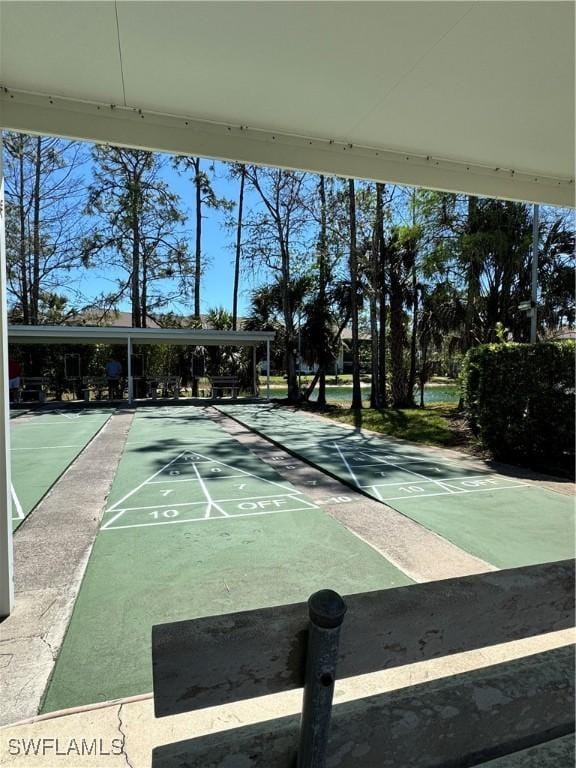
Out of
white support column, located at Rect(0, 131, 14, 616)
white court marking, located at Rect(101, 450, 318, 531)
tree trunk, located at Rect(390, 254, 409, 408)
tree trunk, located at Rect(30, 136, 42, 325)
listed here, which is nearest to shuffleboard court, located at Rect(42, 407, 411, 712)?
white court marking, located at Rect(101, 450, 318, 531)

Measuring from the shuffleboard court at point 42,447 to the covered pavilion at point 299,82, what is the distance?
335cm

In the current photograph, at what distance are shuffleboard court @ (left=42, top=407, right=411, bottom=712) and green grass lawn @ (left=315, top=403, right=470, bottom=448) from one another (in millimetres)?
5398

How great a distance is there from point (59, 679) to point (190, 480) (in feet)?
14.1

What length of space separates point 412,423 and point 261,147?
11.6 m

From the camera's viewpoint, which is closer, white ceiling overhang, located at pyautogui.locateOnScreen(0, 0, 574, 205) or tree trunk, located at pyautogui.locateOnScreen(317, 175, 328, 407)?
white ceiling overhang, located at pyautogui.locateOnScreen(0, 0, 574, 205)

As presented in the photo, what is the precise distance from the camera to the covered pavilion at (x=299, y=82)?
6.31ft

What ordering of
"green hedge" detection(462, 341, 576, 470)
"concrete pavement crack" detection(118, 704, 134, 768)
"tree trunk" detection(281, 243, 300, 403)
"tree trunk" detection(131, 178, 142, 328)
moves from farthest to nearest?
"tree trunk" detection(131, 178, 142, 328), "tree trunk" detection(281, 243, 300, 403), "green hedge" detection(462, 341, 576, 470), "concrete pavement crack" detection(118, 704, 134, 768)

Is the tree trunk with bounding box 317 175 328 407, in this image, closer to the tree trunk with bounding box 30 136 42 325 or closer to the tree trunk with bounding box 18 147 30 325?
the tree trunk with bounding box 30 136 42 325

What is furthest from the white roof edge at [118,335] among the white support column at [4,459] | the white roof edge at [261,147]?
the white support column at [4,459]

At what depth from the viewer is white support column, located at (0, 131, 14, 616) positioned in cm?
275

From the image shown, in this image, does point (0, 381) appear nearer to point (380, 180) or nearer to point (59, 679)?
point (59, 679)

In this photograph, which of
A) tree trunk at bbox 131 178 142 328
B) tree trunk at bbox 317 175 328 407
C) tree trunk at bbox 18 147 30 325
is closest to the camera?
tree trunk at bbox 317 175 328 407

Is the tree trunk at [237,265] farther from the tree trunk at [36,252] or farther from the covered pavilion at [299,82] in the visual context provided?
the covered pavilion at [299,82]

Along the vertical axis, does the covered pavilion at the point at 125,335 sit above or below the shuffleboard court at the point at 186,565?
above
